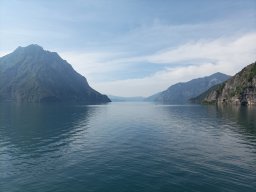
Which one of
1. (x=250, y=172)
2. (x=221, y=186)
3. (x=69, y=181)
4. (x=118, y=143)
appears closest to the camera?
(x=221, y=186)

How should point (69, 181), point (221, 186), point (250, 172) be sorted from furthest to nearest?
point (250, 172) → point (69, 181) → point (221, 186)

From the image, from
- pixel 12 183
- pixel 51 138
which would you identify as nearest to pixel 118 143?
pixel 51 138

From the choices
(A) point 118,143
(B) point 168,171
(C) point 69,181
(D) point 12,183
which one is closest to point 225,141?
(A) point 118,143

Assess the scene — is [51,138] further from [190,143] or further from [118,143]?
[190,143]

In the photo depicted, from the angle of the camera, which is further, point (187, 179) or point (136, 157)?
point (136, 157)

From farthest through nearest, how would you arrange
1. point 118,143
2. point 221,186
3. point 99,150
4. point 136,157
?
point 118,143 → point 99,150 → point 136,157 → point 221,186

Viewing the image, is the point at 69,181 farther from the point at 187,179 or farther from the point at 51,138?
the point at 51,138

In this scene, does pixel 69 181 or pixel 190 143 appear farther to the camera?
pixel 190 143

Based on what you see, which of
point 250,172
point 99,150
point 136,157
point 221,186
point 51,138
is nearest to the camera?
point 221,186

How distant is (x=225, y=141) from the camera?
7475cm

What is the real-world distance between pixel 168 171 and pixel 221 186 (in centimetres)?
975

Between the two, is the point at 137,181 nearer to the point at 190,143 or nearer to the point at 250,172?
the point at 250,172

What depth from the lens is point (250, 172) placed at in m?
44.4

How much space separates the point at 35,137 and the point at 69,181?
1802 inches
